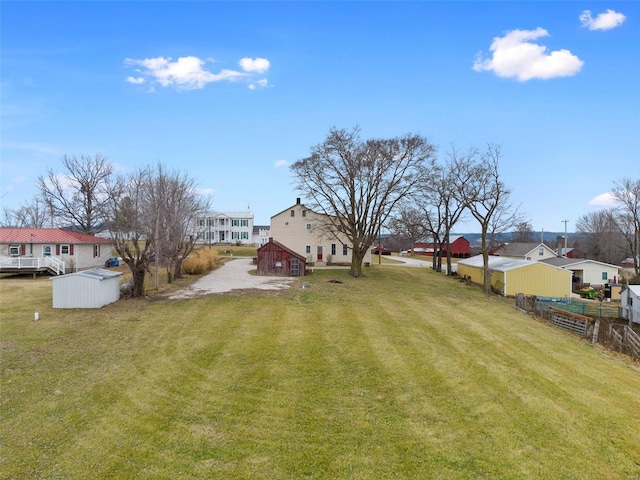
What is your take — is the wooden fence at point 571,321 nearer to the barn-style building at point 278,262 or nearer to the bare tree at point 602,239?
the barn-style building at point 278,262

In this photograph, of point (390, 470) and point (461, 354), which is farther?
point (461, 354)

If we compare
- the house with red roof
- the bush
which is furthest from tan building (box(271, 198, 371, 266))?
the house with red roof

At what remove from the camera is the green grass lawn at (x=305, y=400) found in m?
6.42

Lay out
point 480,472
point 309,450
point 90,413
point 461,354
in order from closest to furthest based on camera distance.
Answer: point 480,472, point 309,450, point 90,413, point 461,354

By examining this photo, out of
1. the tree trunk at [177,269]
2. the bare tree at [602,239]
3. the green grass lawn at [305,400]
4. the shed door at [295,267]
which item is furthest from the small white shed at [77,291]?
the bare tree at [602,239]

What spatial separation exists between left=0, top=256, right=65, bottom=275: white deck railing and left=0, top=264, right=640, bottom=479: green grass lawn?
Result: 16.4m

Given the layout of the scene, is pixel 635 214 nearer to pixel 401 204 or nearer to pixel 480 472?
pixel 401 204

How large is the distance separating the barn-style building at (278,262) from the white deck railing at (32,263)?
51.3 ft

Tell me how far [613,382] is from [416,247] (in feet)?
288

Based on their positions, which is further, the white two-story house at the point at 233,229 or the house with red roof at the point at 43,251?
the white two-story house at the point at 233,229

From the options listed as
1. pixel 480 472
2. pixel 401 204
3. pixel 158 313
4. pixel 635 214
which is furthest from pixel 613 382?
pixel 635 214

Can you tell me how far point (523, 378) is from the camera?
34.2 feet

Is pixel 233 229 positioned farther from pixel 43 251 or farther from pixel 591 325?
pixel 591 325

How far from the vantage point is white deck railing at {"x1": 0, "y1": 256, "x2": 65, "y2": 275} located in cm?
2903
